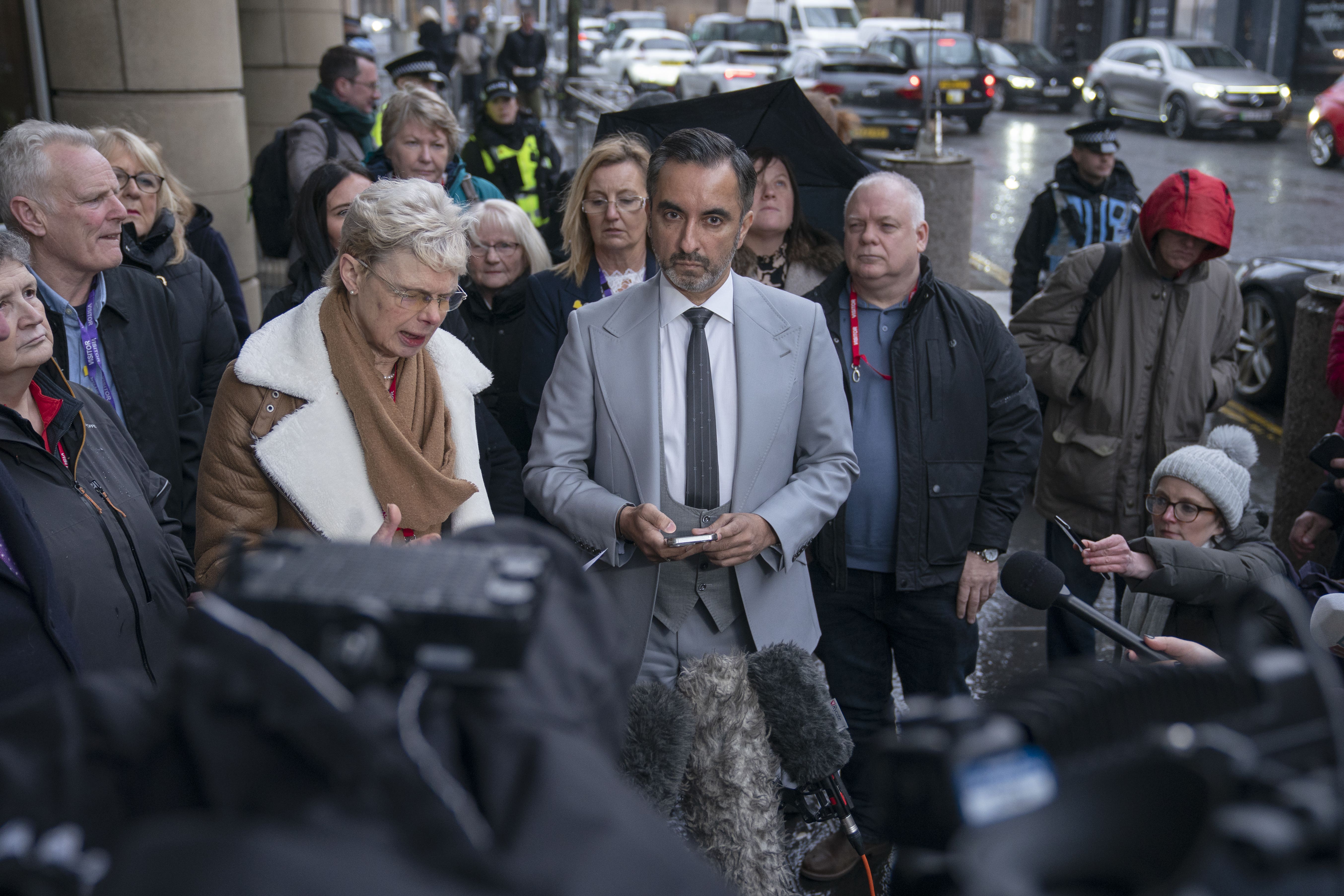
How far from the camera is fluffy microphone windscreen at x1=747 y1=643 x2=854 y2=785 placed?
2600mm

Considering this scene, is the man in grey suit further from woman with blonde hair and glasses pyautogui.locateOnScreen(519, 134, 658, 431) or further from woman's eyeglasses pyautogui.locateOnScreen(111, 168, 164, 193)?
woman's eyeglasses pyautogui.locateOnScreen(111, 168, 164, 193)

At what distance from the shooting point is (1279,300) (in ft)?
26.5

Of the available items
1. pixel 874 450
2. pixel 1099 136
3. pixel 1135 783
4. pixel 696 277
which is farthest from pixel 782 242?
pixel 1135 783

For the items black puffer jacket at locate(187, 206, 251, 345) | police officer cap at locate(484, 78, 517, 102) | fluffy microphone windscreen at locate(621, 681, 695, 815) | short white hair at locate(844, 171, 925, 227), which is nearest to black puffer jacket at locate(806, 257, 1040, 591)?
short white hair at locate(844, 171, 925, 227)

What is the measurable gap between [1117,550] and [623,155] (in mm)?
2228

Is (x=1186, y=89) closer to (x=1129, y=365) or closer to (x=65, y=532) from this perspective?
(x=1129, y=365)

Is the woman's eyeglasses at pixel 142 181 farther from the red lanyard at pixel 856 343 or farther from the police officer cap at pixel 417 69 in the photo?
the police officer cap at pixel 417 69

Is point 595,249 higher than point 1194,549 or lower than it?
higher

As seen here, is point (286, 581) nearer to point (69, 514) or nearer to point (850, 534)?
point (69, 514)

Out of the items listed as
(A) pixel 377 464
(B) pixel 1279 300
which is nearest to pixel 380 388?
(A) pixel 377 464

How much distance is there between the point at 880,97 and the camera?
2005 centimetres

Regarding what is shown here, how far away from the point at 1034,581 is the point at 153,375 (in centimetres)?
294

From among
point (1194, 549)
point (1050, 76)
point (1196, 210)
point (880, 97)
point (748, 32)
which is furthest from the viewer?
point (1050, 76)

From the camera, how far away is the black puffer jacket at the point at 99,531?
8.43 feet
